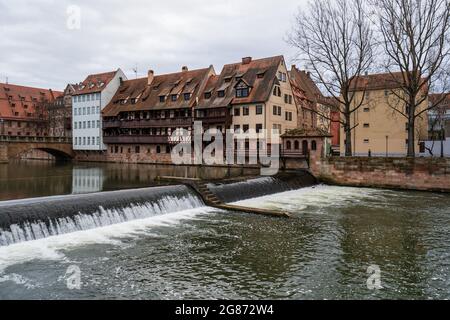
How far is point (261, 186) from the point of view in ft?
90.5

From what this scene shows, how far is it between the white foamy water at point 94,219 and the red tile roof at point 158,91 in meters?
36.9

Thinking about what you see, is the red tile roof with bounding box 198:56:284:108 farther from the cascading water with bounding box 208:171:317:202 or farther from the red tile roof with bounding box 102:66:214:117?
the cascading water with bounding box 208:171:317:202

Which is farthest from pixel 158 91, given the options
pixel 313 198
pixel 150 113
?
pixel 313 198

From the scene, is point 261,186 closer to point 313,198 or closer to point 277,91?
point 313,198

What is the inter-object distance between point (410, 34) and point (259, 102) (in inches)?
878

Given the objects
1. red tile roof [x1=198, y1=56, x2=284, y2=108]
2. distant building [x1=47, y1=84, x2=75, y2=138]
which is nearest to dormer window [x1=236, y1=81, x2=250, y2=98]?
red tile roof [x1=198, y1=56, x2=284, y2=108]

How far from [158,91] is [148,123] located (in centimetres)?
582

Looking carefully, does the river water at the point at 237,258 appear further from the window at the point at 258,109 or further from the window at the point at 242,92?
the window at the point at 242,92

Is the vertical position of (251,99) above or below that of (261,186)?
above

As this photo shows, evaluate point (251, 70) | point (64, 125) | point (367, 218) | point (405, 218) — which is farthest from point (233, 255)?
point (64, 125)

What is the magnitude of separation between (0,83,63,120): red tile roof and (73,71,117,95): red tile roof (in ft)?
74.7

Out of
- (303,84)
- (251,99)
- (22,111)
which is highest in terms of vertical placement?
(303,84)

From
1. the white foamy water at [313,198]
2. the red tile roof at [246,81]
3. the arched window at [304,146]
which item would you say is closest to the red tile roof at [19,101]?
the red tile roof at [246,81]

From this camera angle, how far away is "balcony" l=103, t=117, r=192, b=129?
5731 centimetres
